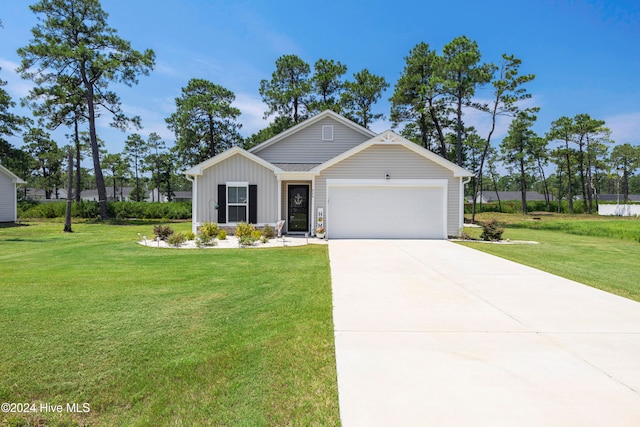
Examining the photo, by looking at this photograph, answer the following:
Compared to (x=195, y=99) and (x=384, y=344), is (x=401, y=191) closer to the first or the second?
(x=384, y=344)

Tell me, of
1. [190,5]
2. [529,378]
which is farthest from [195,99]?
[529,378]

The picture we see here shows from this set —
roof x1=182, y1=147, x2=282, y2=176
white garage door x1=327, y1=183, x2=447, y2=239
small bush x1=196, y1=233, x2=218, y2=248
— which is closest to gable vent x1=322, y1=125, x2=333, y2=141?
roof x1=182, y1=147, x2=282, y2=176

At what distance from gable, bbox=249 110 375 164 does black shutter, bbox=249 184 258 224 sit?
307cm

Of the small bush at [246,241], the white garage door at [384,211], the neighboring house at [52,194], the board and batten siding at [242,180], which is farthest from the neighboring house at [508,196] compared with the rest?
the neighboring house at [52,194]

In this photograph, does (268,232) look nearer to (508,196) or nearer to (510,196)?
(510,196)

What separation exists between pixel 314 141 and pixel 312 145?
0.23 metres

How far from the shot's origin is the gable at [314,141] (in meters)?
16.8

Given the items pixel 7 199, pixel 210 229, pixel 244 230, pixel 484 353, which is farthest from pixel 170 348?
Answer: pixel 7 199

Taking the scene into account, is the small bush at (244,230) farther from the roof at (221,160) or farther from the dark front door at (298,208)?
the roof at (221,160)

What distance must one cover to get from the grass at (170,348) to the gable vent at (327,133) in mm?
11371

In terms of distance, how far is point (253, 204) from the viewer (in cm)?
1409

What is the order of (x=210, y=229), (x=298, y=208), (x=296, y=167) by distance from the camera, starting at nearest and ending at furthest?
(x=210, y=229) → (x=298, y=208) → (x=296, y=167)

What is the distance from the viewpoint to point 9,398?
2738 millimetres

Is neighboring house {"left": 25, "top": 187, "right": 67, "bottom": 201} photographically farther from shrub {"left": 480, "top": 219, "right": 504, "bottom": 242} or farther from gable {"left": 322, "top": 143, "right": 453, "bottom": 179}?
shrub {"left": 480, "top": 219, "right": 504, "bottom": 242}
